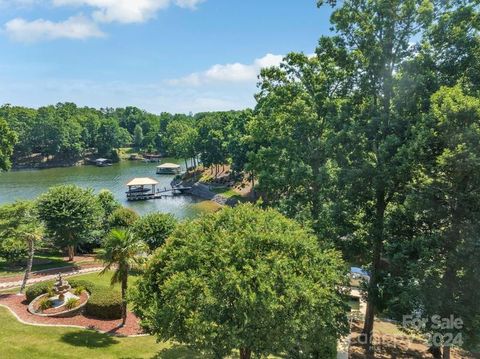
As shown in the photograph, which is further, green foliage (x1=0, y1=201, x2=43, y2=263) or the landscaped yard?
the landscaped yard

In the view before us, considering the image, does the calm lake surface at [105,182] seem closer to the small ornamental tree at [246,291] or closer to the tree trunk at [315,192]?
the tree trunk at [315,192]

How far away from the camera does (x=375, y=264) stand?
1964 cm

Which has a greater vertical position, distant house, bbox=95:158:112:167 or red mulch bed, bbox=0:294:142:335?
distant house, bbox=95:158:112:167

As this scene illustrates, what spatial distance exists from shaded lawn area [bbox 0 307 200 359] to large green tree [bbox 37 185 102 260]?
13.4m

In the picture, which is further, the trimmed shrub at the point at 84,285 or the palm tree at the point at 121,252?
the trimmed shrub at the point at 84,285

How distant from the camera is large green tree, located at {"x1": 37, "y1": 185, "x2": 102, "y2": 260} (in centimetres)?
3397

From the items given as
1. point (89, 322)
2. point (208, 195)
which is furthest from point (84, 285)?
point (208, 195)

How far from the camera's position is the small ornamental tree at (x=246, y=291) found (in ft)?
41.7

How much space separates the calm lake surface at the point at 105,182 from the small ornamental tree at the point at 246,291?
40019mm

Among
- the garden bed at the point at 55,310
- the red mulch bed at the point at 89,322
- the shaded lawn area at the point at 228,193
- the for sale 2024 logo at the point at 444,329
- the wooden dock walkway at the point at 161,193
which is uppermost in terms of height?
the for sale 2024 logo at the point at 444,329

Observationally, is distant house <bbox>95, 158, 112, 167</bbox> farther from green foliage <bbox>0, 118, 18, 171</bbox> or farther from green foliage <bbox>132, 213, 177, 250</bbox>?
green foliage <bbox>132, 213, 177, 250</bbox>

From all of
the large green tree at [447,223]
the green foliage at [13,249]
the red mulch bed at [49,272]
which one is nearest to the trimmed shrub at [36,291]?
the red mulch bed at [49,272]

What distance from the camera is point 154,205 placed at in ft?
229

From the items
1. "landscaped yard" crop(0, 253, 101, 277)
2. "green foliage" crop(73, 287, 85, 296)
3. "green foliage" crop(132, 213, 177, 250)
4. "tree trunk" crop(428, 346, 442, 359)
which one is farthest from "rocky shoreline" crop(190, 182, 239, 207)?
"tree trunk" crop(428, 346, 442, 359)
